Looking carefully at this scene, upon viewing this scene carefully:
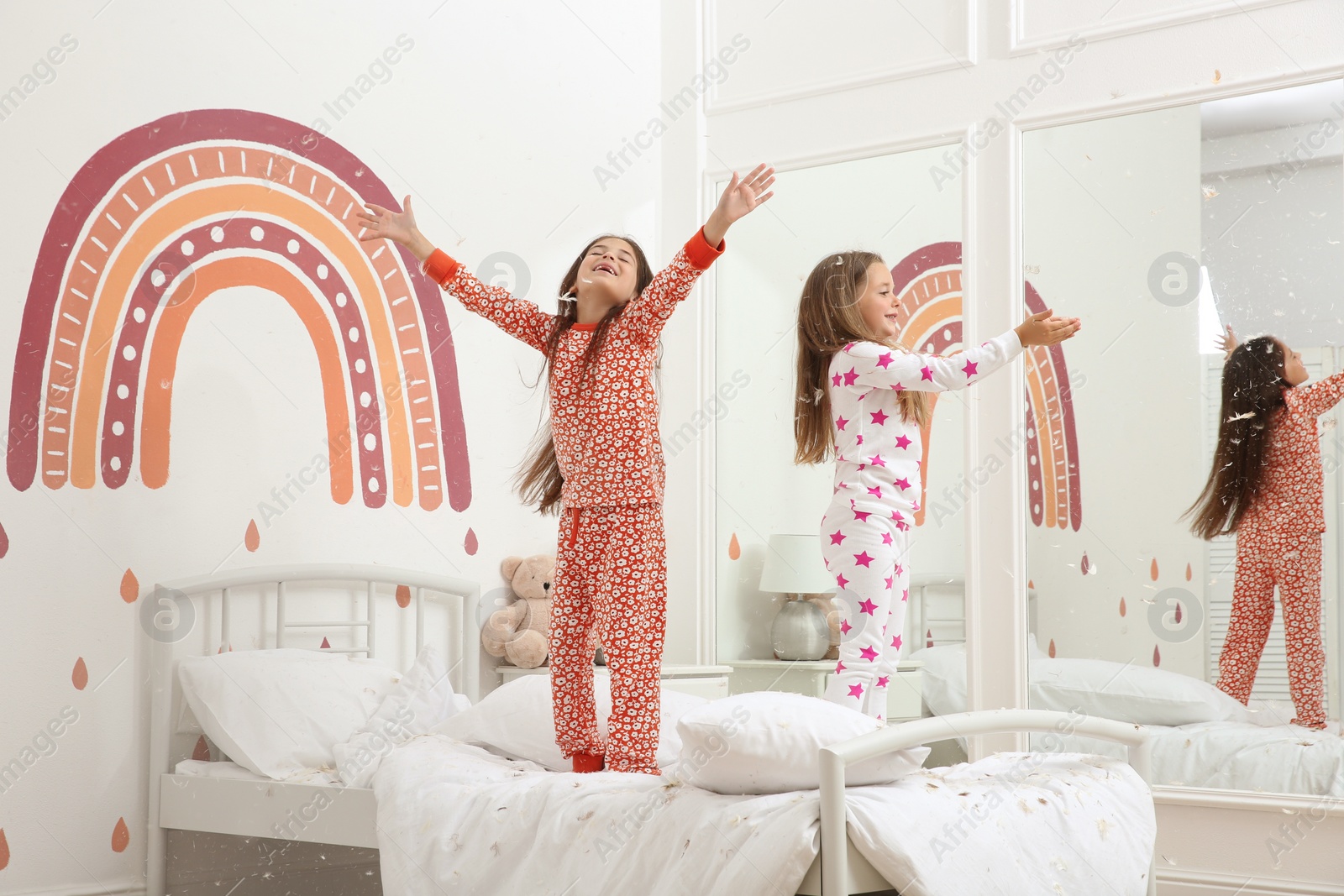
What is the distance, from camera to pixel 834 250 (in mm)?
3461

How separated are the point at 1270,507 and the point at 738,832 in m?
1.91

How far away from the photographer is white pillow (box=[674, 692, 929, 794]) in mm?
1515

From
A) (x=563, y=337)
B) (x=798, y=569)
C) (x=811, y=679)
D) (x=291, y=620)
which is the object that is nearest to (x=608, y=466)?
(x=563, y=337)

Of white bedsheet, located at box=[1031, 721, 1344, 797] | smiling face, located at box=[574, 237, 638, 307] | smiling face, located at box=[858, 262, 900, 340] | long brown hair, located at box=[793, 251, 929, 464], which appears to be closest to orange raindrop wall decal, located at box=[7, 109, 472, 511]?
smiling face, located at box=[574, 237, 638, 307]

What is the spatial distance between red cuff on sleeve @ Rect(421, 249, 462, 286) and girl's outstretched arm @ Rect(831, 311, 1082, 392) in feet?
2.56

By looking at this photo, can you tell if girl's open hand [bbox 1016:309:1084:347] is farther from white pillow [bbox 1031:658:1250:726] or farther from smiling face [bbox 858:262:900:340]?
white pillow [bbox 1031:658:1250:726]

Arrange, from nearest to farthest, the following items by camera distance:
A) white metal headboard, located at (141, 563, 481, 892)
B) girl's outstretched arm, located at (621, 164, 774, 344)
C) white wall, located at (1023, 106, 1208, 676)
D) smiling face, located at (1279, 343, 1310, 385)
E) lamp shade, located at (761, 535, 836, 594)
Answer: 1. girl's outstretched arm, located at (621, 164, 774, 344)
2. white metal headboard, located at (141, 563, 481, 892)
3. smiling face, located at (1279, 343, 1310, 385)
4. white wall, located at (1023, 106, 1208, 676)
5. lamp shade, located at (761, 535, 836, 594)

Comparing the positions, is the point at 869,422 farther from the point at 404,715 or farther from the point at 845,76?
the point at 845,76

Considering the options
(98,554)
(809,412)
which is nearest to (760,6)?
(809,412)

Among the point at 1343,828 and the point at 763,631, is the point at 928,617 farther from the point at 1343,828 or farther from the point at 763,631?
the point at 1343,828

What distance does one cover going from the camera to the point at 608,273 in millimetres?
2236

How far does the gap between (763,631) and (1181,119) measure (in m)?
1.77

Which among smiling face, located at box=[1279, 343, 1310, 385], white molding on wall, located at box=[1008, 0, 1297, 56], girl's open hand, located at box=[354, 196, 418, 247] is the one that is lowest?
smiling face, located at box=[1279, 343, 1310, 385]

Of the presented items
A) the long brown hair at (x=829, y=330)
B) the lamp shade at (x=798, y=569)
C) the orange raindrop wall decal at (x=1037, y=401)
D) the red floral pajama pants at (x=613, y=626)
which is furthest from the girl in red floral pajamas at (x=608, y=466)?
the lamp shade at (x=798, y=569)
